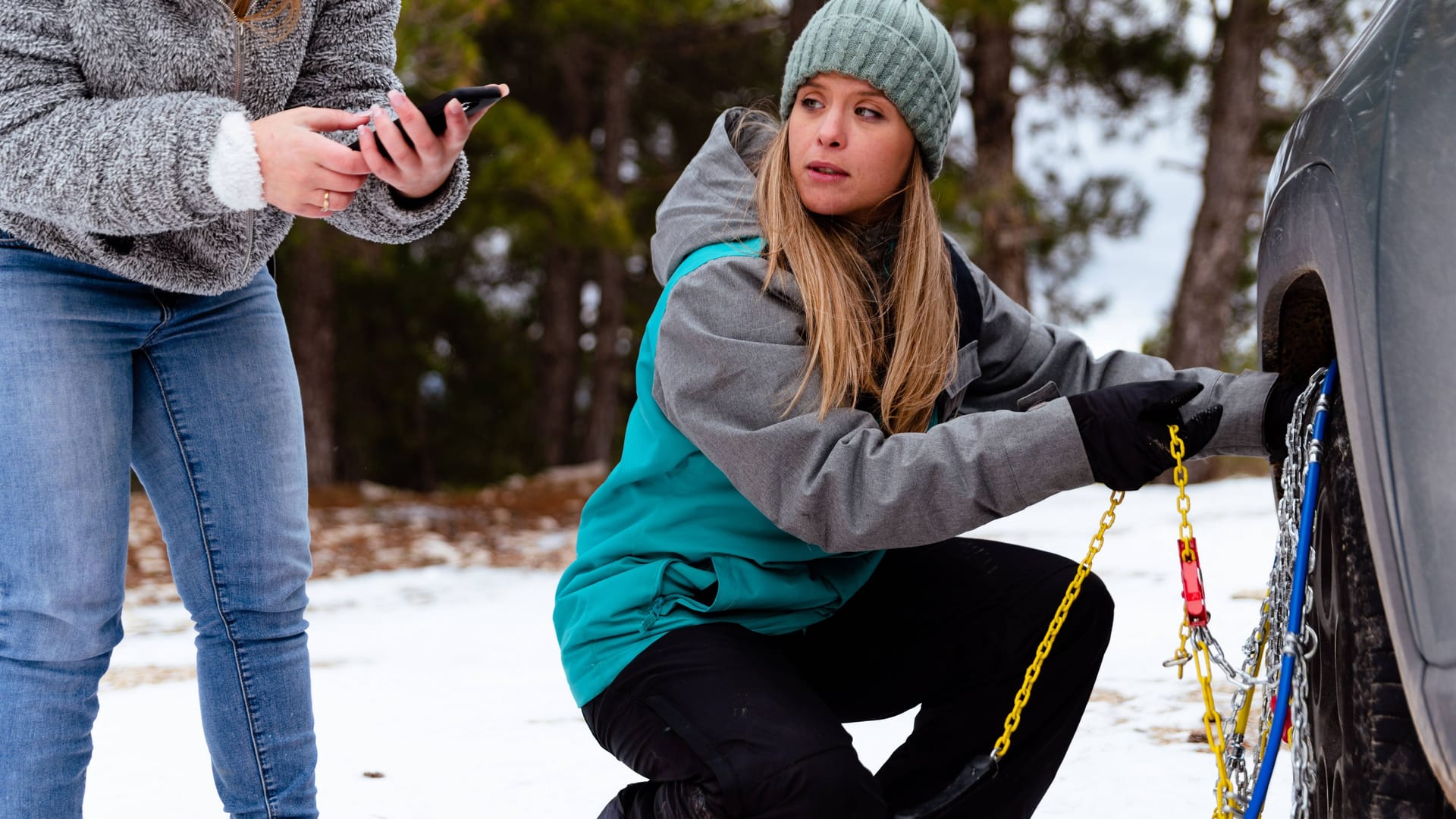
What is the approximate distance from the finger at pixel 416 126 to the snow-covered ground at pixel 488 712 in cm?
141

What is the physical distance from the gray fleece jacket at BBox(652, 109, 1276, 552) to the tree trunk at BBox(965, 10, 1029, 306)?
701cm

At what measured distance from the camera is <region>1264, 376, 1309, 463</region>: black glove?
1.57m

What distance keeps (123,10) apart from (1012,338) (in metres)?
1.45

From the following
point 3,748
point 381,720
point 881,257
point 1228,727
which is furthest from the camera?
point 381,720

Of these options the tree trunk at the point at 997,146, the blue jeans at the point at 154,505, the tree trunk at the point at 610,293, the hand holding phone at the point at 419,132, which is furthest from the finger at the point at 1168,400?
the tree trunk at the point at 610,293

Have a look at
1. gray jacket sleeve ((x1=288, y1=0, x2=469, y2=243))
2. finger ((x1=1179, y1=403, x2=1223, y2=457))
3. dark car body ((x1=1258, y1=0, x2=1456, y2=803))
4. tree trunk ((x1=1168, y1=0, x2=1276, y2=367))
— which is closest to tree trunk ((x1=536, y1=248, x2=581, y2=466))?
tree trunk ((x1=1168, y1=0, x2=1276, y2=367))

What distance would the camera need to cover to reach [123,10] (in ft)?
5.77

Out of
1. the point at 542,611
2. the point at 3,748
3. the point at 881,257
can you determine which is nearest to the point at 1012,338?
the point at 881,257

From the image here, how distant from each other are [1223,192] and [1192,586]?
7631 mm

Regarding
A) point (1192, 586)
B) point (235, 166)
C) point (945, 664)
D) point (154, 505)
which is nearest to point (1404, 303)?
point (1192, 586)

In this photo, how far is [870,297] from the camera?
2014 millimetres

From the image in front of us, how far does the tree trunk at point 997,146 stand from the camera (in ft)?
29.1

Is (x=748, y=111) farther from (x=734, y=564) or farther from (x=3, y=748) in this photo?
(x=3, y=748)

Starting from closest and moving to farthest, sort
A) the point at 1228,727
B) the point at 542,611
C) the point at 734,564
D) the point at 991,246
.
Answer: the point at 1228,727 → the point at 734,564 → the point at 542,611 → the point at 991,246
